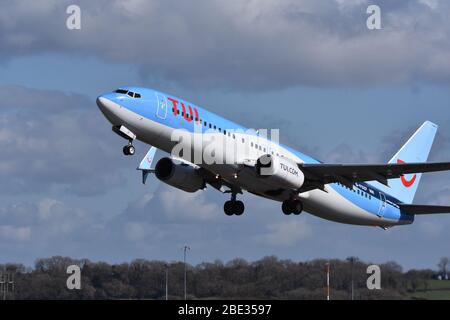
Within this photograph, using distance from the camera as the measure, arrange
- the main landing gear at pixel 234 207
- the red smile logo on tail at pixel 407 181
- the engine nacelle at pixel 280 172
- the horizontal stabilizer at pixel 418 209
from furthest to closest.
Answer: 1. the red smile logo on tail at pixel 407 181
2. the horizontal stabilizer at pixel 418 209
3. the main landing gear at pixel 234 207
4. the engine nacelle at pixel 280 172

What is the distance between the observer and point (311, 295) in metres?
56.2

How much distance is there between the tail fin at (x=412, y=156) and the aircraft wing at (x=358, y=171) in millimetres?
11130

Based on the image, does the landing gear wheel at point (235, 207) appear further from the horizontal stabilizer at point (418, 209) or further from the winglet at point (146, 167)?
the horizontal stabilizer at point (418, 209)

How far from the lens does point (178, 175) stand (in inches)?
2184

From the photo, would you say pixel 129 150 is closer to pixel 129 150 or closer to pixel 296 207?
pixel 129 150

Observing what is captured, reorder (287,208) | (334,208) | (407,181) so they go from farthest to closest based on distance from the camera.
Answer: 1. (407,181)
2. (334,208)
3. (287,208)

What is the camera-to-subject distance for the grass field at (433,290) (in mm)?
53844

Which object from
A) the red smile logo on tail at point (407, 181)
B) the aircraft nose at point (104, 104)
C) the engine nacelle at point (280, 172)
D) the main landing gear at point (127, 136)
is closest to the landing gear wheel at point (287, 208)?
the engine nacelle at point (280, 172)

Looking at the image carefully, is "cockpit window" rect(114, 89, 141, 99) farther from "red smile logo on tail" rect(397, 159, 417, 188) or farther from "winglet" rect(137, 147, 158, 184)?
"red smile logo on tail" rect(397, 159, 417, 188)

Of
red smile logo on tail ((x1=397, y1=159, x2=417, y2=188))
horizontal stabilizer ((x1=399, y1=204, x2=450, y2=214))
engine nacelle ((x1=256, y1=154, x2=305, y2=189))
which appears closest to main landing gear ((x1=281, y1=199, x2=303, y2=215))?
engine nacelle ((x1=256, y1=154, x2=305, y2=189))

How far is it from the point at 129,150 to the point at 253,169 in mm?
7325

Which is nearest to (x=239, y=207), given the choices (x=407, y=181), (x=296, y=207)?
(x=296, y=207)

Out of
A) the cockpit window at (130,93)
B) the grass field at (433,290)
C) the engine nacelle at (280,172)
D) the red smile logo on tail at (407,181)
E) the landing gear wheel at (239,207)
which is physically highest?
the cockpit window at (130,93)

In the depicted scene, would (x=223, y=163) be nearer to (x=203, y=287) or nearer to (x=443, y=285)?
(x=203, y=287)
